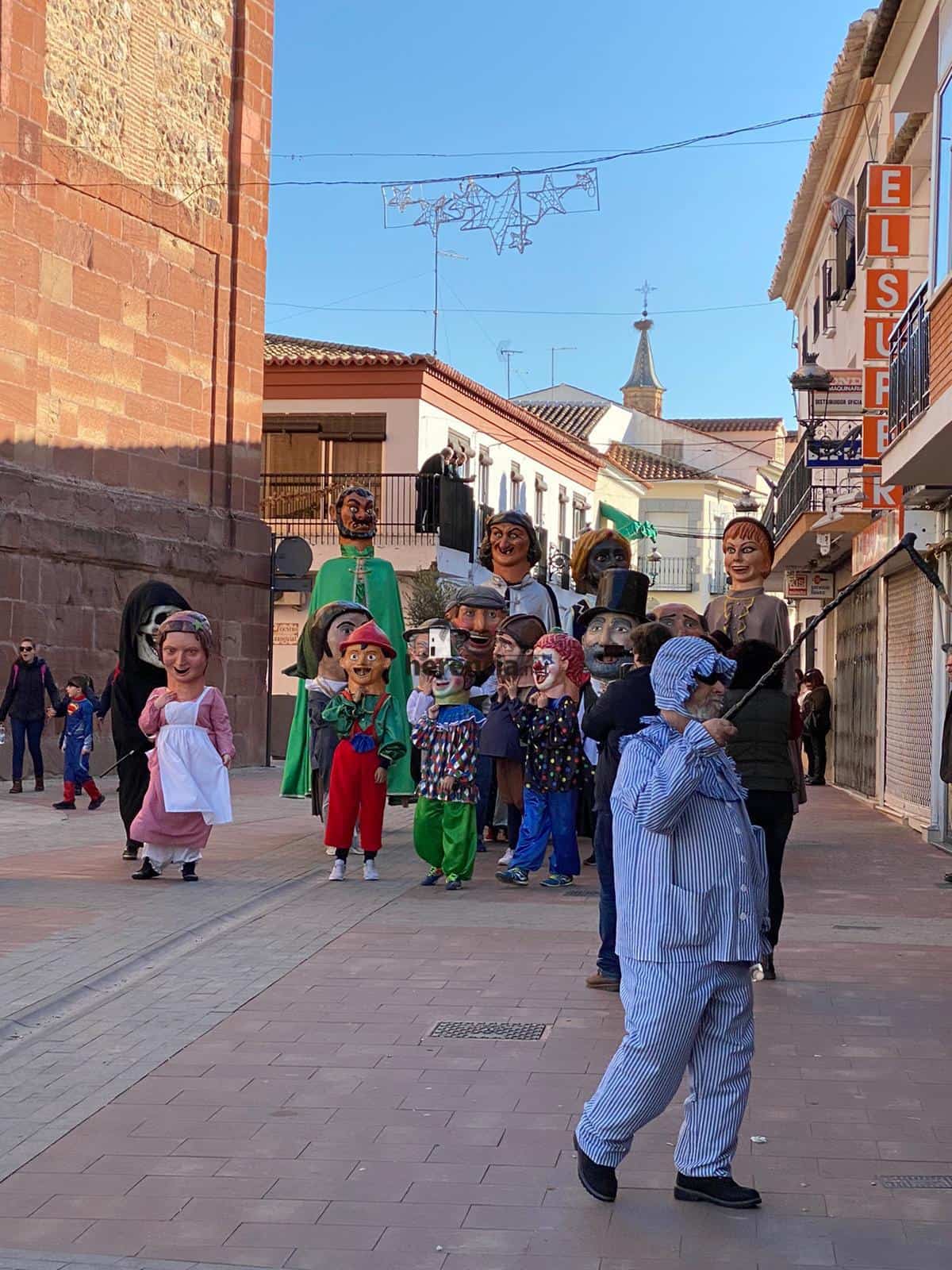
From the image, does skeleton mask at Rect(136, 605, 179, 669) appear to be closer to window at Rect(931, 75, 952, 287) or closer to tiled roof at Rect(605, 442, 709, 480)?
window at Rect(931, 75, 952, 287)

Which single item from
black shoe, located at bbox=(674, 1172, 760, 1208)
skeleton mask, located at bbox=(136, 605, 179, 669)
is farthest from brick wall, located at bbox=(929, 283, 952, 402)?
black shoe, located at bbox=(674, 1172, 760, 1208)

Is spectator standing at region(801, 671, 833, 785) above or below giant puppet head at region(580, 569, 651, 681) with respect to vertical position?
below

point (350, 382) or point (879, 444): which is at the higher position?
point (350, 382)

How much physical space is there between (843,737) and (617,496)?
34.0 m

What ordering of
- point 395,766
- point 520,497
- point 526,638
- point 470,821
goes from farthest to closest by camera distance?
point 520,497
point 395,766
point 526,638
point 470,821

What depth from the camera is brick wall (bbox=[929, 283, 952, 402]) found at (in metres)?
13.2

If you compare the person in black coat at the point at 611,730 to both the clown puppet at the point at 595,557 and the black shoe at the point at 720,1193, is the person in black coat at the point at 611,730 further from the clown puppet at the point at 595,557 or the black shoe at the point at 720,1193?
the clown puppet at the point at 595,557

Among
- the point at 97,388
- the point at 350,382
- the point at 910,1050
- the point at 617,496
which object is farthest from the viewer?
the point at 617,496

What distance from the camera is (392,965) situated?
8320 millimetres

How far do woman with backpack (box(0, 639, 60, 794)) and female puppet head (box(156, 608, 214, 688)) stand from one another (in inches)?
298

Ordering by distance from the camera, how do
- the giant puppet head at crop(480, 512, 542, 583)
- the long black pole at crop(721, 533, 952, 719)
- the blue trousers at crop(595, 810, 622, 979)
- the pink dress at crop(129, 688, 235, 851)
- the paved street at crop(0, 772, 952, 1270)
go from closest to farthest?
the paved street at crop(0, 772, 952, 1270) → the long black pole at crop(721, 533, 952, 719) → the blue trousers at crop(595, 810, 622, 979) → the pink dress at crop(129, 688, 235, 851) → the giant puppet head at crop(480, 512, 542, 583)

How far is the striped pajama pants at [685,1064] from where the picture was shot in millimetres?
4711

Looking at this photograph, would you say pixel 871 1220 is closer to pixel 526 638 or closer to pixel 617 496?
pixel 526 638

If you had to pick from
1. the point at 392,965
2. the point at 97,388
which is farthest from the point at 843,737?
the point at 392,965
